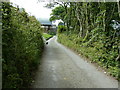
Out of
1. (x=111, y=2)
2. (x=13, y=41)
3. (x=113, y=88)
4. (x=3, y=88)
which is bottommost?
(x=113, y=88)

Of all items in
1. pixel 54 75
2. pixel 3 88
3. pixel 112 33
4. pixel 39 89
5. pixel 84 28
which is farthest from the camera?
pixel 84 28

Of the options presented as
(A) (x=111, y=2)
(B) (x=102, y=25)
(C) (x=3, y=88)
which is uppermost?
(A) (x=111, y=2)

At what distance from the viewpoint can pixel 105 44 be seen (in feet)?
18.5

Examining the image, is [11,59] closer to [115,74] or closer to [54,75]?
[54,75]

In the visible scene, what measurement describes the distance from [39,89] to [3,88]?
1.08 meters

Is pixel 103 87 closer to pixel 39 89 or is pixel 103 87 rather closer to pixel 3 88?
pixel 39 89

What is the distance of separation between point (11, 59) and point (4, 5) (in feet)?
4.02

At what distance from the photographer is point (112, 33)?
6305mm

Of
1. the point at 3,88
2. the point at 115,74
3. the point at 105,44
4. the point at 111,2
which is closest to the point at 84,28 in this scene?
the point at 111,2

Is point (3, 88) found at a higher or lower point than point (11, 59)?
lower

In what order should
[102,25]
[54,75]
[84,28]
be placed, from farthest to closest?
1. [84,28]
2. [102,25]
3. [54,75]

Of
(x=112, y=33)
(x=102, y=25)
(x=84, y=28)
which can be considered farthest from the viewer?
(x=84, y=28)

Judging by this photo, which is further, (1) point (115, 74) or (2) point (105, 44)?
(2) point (105, 44)

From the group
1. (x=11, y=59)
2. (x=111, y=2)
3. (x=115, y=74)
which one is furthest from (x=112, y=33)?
(x=11, y=59)
